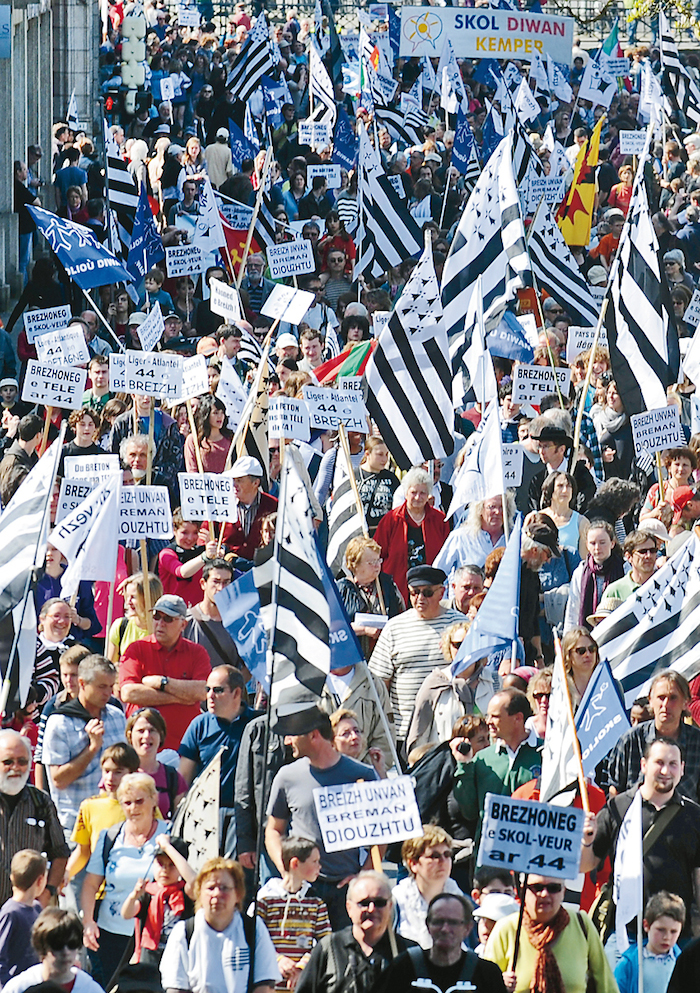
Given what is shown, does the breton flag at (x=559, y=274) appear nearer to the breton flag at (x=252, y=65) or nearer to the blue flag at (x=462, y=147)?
the blue flag at (x=462, y=147)

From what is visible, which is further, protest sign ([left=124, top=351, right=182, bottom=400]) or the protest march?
protest sign ([left=124, top=351, right=182, bottom=400])

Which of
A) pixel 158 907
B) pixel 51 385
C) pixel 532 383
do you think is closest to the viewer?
pixel 158 907

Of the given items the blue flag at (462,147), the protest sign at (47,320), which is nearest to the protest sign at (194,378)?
the protest sign at (47,320)

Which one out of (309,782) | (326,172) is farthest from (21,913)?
(326,172)

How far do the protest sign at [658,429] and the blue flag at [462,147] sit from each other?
11.2 m

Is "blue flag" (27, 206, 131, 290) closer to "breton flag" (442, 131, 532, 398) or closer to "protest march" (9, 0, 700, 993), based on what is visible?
"protest march" (9, 0, 700, 993)

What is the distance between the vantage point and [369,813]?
296 inches

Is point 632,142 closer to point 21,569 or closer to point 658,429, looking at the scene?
point 658,429

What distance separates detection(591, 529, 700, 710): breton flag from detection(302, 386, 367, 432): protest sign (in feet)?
10.8

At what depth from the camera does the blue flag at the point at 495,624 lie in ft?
31.0

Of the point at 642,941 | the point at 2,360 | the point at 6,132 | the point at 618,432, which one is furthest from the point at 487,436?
the point at 6,132

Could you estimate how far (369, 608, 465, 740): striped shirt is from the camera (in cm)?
985

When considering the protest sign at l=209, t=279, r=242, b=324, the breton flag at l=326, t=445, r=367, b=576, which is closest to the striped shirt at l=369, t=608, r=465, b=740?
the breton flag at l=326, t=445, r=367, b=576

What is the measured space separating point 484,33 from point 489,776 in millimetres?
24681
